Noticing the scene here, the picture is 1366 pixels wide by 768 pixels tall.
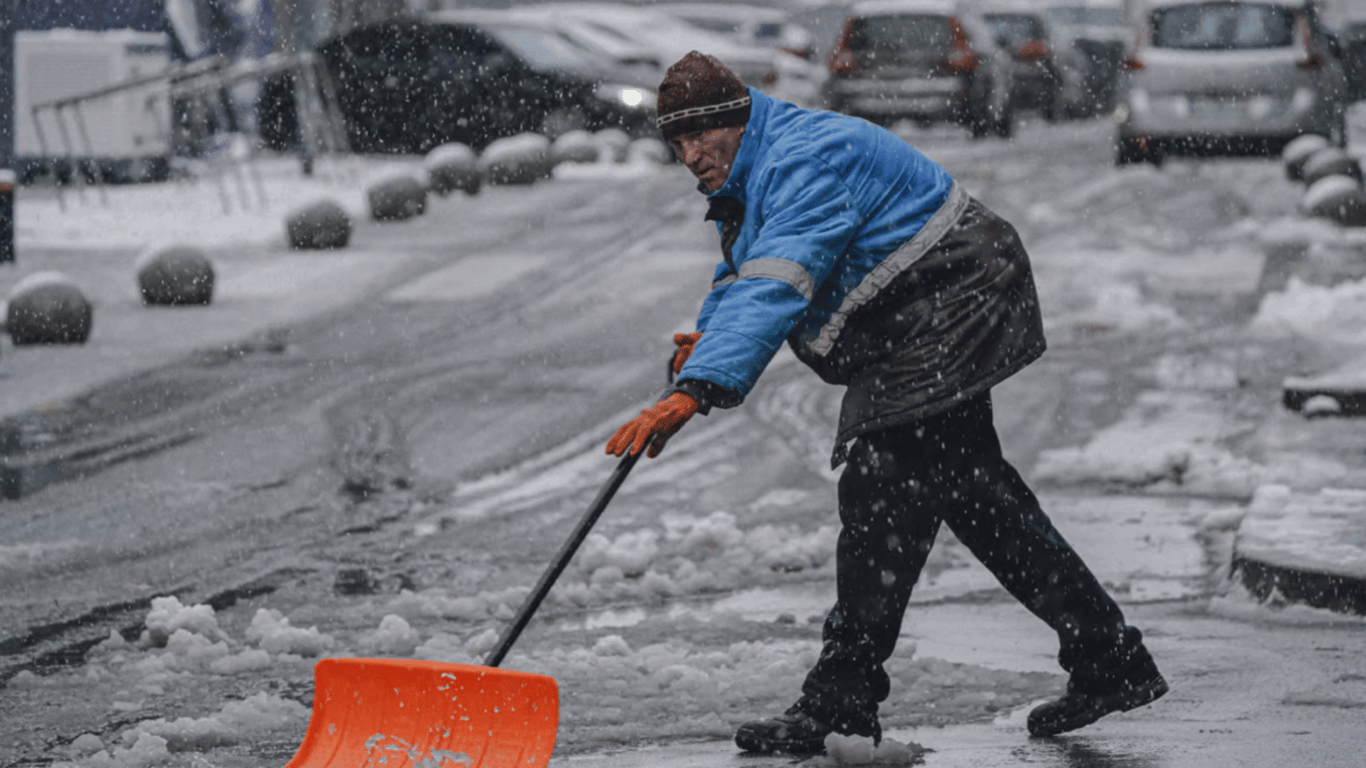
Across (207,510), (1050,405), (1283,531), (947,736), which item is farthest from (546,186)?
(947,736)

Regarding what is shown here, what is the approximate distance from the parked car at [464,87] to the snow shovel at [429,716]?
1573 centimetres

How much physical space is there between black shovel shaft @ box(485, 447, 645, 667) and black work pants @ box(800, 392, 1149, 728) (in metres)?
0.45

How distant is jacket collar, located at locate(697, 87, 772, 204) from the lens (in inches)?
147

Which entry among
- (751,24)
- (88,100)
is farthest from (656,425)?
(751,24)

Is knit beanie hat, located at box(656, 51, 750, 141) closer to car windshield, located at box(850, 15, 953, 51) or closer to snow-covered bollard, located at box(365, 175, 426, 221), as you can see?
snow-covered bollard, located at box(365, 175, 426, 221)

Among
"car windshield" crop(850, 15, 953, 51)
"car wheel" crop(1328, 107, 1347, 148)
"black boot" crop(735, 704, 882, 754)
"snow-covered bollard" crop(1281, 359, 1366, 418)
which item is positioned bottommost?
"car wheel" crop(1328, 107, 1347, 148)

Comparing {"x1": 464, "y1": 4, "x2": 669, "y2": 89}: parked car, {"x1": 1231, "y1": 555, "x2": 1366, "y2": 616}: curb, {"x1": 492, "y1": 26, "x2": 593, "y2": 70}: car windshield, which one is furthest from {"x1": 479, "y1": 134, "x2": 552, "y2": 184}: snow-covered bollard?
{"x1": 1231, "y1": 555, "x2": 1366, "y2": 616}: curb

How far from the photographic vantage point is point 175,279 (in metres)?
11.3

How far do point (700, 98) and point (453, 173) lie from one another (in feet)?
43.3

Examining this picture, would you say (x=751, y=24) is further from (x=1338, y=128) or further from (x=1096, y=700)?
(x=1096, y=700)

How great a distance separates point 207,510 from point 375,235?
26.1ft

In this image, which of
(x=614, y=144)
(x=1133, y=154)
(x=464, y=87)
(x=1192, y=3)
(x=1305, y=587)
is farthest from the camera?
(x=464, y=87)

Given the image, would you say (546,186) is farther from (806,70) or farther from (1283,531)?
(1283,531)

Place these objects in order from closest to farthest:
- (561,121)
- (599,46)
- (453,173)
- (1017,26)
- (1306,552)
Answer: (1306,552), (453,173), (561,121), (599,46), (1017,26)
